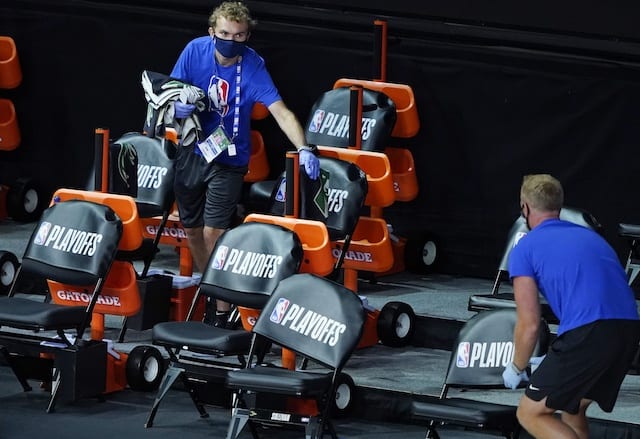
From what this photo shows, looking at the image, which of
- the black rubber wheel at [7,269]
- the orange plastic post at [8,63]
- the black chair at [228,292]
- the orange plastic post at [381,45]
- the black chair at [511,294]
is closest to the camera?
the black chair at [228,292]

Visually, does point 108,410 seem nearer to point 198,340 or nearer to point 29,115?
point 198,340

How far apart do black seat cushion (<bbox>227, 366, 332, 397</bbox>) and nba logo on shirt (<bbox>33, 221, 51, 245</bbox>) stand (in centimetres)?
160

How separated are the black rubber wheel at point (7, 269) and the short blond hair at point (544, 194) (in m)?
3.82

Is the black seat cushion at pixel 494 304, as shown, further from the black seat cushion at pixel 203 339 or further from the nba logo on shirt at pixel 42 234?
the nba logo on shirt at pixel 42 234

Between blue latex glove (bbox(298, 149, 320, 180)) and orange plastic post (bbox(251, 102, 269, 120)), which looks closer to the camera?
blue latex glove (bbox(298, 149, 320, 180))

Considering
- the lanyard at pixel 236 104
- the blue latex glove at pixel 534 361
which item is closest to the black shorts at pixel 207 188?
the lanyard at pixel 236 104

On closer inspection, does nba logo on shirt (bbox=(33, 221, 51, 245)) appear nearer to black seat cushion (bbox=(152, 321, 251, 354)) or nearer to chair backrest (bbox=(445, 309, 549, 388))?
black seat cushion (bbox=(152, 321, 251, 354))

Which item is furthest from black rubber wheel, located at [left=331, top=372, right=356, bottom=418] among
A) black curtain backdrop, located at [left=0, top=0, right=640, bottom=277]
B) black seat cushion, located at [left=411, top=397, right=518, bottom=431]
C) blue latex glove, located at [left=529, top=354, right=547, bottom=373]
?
black curtain backdrop, located at [left=0, top=0, right=640, bottom=277]

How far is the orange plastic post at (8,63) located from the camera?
1095 cm

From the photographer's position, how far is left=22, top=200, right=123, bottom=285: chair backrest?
8305 mm

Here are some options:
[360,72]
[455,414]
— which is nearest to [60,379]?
[455,414]

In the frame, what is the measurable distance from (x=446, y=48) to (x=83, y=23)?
7.87 ft

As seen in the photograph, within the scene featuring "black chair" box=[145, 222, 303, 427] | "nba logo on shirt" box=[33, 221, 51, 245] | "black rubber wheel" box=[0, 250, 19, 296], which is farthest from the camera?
"black rubber wheel" box=[0, 250, 19, 296]

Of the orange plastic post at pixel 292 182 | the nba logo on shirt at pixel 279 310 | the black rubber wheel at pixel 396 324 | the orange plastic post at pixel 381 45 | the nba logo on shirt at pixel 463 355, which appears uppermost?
the orange plastic post at pixel 381 45
